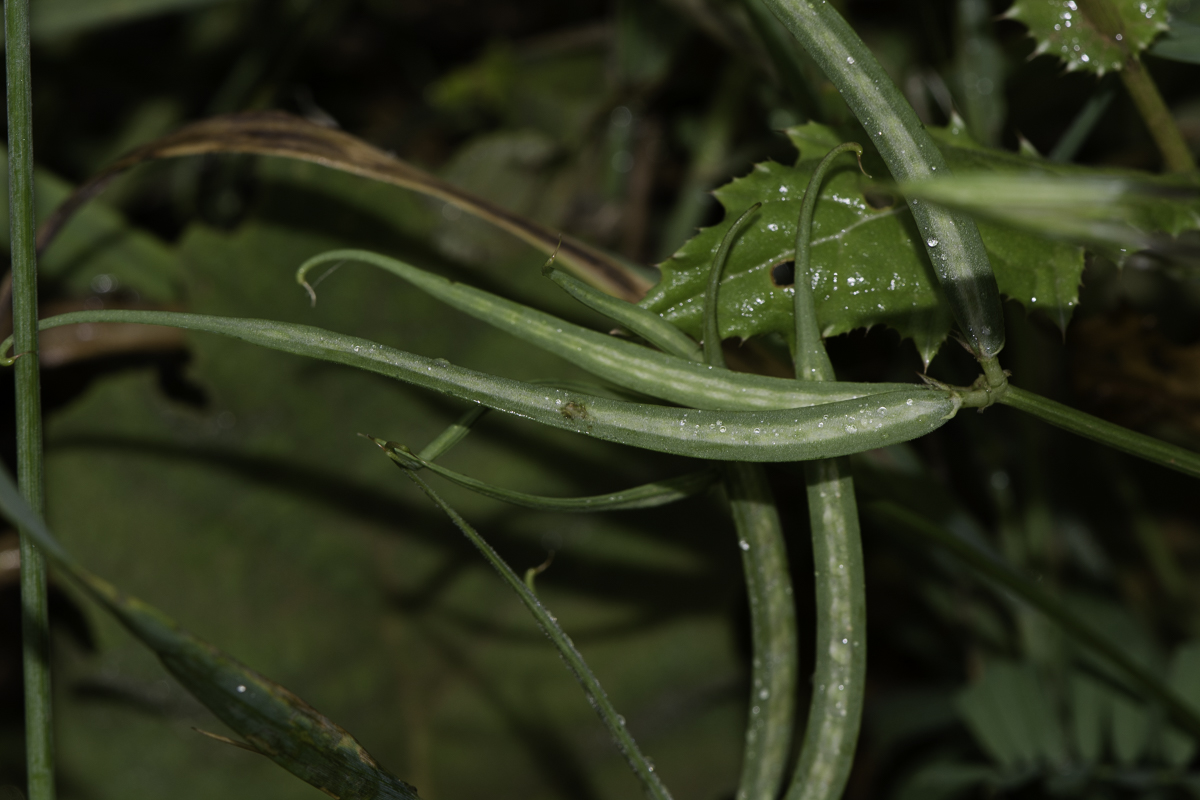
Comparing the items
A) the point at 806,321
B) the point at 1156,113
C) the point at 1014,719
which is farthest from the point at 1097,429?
the point at 1014,719

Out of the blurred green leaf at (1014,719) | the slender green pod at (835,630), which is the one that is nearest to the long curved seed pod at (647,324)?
the slender green pod at (835,630)

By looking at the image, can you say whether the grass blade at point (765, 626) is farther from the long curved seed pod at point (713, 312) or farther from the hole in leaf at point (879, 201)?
the hole in leaf at point (879, 201)

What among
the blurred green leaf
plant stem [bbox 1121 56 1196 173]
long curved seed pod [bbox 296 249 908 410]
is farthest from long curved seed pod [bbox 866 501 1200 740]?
plant stem [bbox 1121 56 1196 173]

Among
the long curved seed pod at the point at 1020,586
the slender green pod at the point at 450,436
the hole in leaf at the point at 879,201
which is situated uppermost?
the hole in leaf at the point at 879,201

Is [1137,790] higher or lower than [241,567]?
lower

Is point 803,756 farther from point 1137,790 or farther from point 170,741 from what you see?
point 170,741

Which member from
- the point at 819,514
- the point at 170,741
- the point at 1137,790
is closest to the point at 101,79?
the point at 170,741
